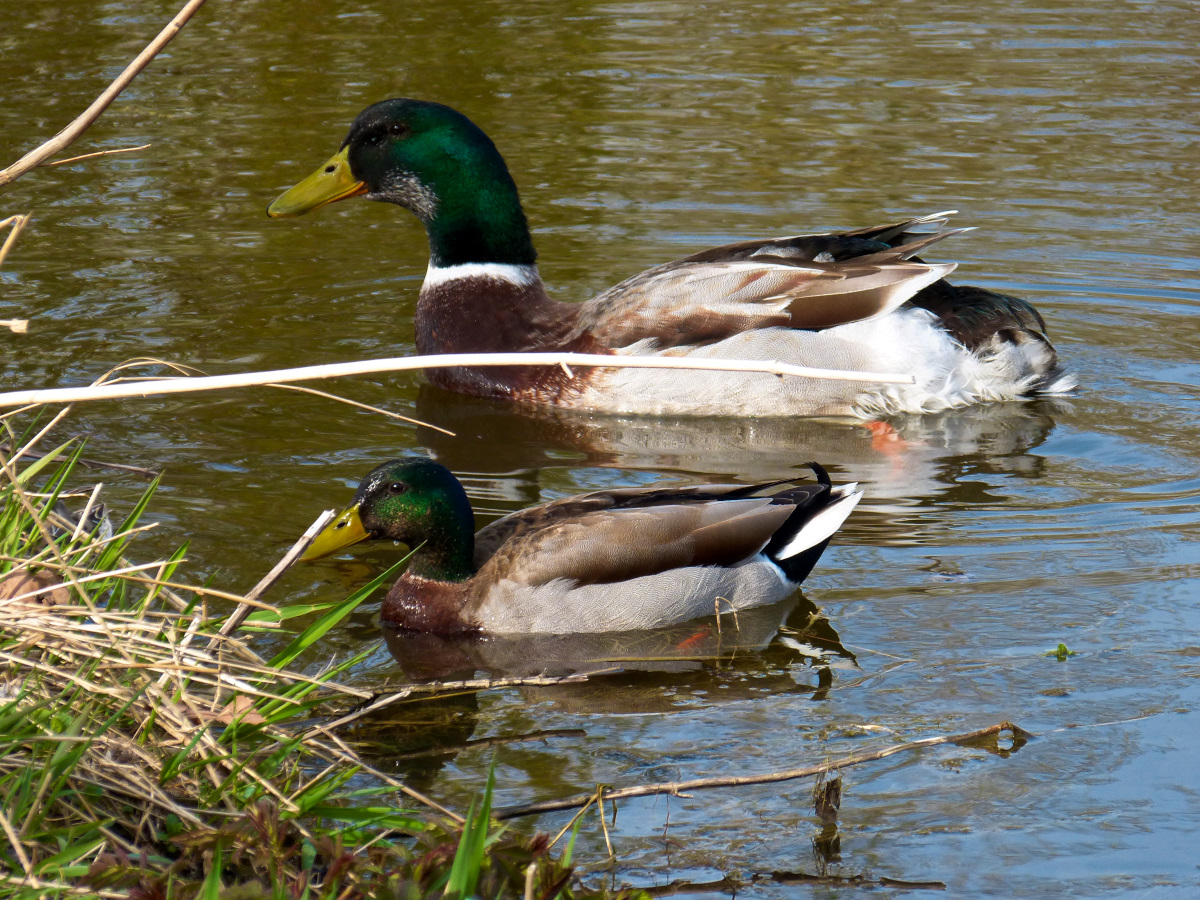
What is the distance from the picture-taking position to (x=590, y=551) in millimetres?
5309

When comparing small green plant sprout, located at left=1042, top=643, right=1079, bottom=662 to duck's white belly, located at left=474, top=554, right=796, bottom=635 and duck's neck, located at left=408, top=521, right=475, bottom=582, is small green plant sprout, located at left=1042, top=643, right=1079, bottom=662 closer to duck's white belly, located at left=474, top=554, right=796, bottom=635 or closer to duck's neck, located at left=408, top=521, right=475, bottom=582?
duck's white belly, located at left=474, top=554, right=796, bottom=635

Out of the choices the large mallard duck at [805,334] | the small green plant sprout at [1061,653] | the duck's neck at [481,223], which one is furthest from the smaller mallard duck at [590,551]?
the duck's neck at [481,223]

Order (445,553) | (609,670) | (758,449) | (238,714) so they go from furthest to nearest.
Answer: (758,449) → (445,553) → (609,670) → (238,714)

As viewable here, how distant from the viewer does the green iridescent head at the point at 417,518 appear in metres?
5.46

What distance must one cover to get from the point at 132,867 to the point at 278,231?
7504 millimetres

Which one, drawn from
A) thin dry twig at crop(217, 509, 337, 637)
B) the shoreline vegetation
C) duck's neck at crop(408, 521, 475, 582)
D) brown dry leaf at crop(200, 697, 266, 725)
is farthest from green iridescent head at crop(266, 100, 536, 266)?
brown dry leaf at crop(200, 697, 266, 725)

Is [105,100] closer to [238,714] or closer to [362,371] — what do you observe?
[362,371]

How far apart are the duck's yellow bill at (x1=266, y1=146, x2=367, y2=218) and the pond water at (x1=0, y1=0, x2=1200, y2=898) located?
0.66m

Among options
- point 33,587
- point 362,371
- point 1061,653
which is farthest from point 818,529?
point 362,371

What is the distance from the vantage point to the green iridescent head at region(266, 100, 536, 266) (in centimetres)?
817

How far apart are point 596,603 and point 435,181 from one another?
3.59 meters

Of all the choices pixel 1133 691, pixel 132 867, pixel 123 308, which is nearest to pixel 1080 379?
pixel 1133 691

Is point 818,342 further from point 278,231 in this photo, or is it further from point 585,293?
point 278,231

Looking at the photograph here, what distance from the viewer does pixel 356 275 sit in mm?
9492
